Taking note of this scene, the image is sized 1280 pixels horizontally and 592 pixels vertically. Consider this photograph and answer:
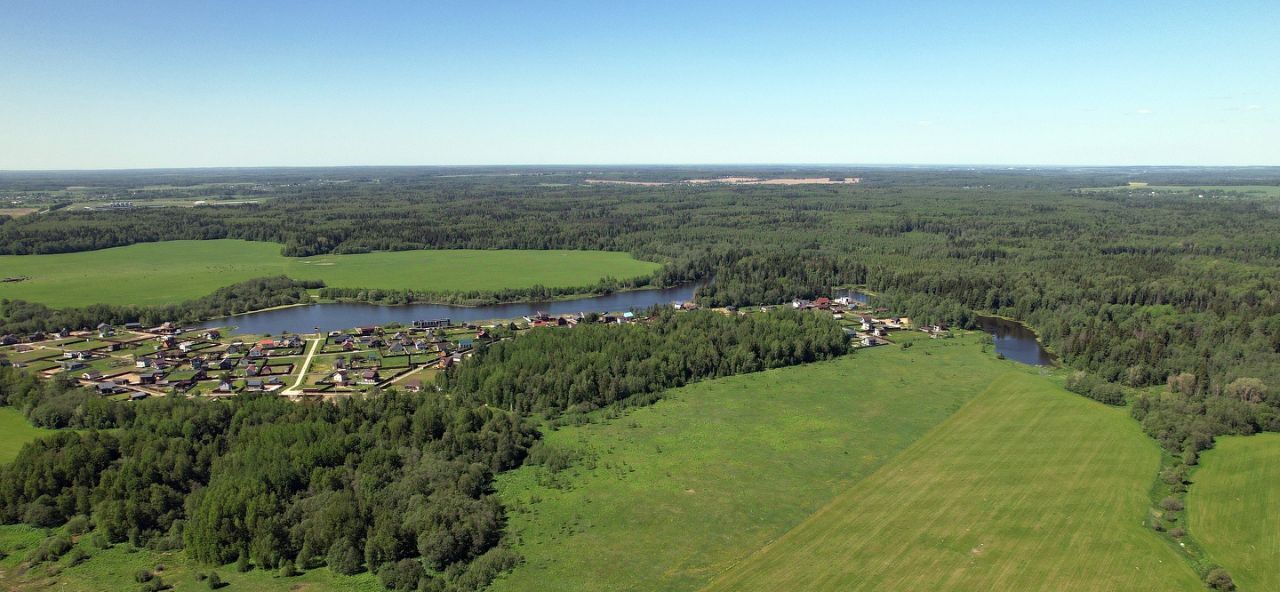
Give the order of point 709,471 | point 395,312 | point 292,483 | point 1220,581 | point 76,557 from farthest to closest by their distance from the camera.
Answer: point 395,312
point 709,471
point 292,483
point 76,557
point 1220,581

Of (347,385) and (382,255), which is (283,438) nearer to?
(347,385)

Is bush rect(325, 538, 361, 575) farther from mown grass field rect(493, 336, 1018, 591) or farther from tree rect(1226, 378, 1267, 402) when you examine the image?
tree rect(1226, 378, 1267, 402)

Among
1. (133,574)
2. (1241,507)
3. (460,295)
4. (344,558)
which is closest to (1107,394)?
(1241,507)

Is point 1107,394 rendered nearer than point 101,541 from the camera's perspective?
No

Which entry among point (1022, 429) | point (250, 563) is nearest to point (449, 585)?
point (250, 563)

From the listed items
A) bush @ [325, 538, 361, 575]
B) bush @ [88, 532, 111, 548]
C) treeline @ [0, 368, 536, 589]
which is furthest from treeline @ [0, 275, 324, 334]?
bush @ [325, 538, 361, 575]

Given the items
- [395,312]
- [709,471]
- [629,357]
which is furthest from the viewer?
[395,312]

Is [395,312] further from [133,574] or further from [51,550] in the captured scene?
[133,574]

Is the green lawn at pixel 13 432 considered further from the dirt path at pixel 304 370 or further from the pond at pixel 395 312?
the pond at pixel 395 312

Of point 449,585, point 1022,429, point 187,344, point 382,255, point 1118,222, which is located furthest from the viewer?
point 1118,222
